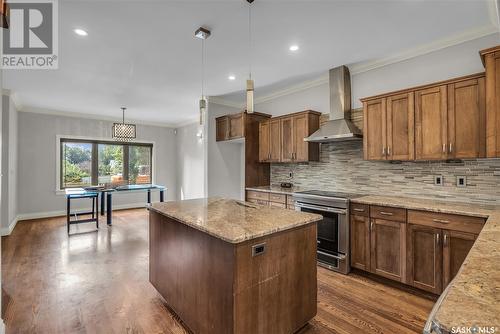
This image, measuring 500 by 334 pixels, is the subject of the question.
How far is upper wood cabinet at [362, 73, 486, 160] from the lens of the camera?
2.40m

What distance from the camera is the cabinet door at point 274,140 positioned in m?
4.36

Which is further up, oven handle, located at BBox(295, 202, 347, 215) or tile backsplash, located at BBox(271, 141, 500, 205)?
tile backsplash, located at BBox(271, 141, 500, 205)

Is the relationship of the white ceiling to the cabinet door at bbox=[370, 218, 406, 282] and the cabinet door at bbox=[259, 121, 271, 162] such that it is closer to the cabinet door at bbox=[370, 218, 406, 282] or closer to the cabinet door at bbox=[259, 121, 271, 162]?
the cabinet door at bbox=[259, 121, 271, 162]

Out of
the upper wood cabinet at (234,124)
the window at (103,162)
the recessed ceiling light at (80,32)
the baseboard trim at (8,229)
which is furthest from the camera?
the window at (103,162)

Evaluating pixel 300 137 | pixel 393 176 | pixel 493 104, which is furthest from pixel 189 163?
pixel 493 104

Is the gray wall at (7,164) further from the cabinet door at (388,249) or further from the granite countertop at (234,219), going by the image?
the cabinet door at (388,249)

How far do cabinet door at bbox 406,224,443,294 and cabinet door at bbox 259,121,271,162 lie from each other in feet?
8.49

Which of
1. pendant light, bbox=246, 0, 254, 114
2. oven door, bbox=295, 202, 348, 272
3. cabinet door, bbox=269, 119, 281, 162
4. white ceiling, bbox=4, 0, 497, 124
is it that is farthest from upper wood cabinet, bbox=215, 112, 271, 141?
oven door, bbox=295, 202, 348, 272

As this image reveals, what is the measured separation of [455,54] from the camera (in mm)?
2773

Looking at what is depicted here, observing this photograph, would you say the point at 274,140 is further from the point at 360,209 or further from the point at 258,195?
the point at 360,209

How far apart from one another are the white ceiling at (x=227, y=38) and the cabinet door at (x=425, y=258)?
2092mm

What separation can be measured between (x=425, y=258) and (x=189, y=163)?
6.21m

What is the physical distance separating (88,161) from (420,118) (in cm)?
749

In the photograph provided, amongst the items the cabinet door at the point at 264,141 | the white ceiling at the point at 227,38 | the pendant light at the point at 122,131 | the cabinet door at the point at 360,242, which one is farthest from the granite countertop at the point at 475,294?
the pendant light at the point at 122,131
